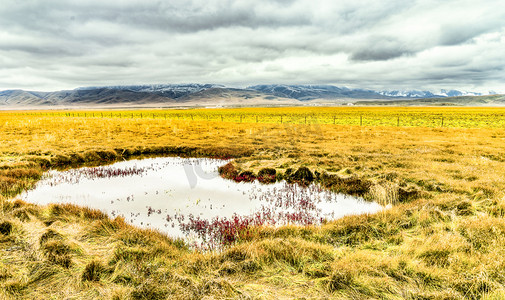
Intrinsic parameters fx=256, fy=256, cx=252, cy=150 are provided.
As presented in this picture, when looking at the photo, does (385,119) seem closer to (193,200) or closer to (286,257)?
(193,200)

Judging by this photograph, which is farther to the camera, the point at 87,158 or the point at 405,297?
the point at 87,158

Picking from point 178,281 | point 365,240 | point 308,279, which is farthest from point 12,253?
point 365,240

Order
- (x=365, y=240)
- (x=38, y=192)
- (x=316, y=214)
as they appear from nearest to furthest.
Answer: (x=365, y=240), (x=316, y=214), (x=38, y=192)

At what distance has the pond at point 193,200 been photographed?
9.27m

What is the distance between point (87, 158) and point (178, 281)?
65.2 feet

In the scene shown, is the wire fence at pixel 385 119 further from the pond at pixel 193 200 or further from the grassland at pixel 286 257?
the grassland at pixel 286 257

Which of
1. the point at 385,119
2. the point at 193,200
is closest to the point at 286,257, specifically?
the point at 193,200

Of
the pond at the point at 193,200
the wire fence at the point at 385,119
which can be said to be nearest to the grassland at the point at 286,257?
the pond at the point at 193,200

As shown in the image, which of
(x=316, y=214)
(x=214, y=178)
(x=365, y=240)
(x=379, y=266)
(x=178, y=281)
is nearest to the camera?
(x=178, y=281)

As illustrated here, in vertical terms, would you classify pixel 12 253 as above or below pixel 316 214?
above

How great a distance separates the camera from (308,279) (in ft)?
17.9

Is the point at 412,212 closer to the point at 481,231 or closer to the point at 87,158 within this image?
the point at 481,231

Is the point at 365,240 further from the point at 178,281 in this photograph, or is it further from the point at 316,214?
the point at 178,281

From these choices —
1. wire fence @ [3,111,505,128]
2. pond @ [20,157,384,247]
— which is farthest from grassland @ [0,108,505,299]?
wire fence @ [3,111,505,128]
